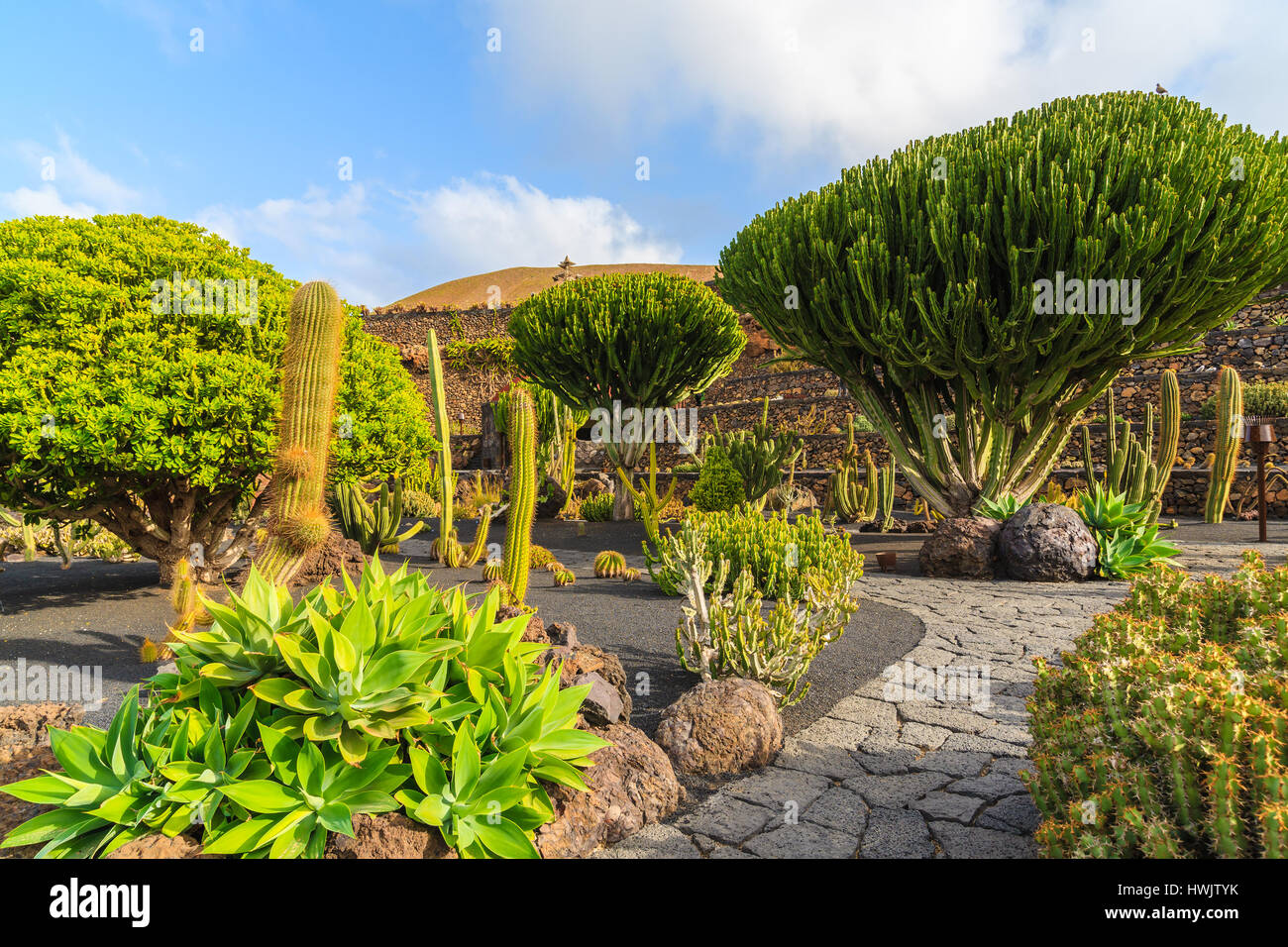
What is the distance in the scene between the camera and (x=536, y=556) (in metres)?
9.19

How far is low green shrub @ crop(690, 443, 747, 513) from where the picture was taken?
476 inches

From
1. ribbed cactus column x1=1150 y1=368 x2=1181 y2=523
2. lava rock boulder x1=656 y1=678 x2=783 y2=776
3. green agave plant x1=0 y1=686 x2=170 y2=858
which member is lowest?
lava rock boulder x1=656 y1=678 x2=783 y2=776

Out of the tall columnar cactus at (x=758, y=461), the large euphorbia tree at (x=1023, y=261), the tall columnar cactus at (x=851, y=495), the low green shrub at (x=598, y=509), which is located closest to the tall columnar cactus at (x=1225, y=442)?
the large euphorbia tree at (x=1023, y=261)

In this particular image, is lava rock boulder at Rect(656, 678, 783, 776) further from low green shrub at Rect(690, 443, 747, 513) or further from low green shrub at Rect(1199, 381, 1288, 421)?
low green shrub at Rect(1199, 381, 1288, 421)

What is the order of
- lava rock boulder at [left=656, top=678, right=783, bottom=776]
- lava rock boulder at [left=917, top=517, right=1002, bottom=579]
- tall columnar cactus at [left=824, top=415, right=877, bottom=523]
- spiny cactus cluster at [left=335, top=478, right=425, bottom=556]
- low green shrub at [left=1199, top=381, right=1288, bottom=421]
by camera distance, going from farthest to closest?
low green shrub at [left=1199, top=381, right=1288, bottom=421] < tall columnar cactus at [left=824, top=415, right=877, bottom=523] < spiny cactus cluster at [left=335, top=478, right=425, bottom=556] < lava rock boulder at [left=917, top=517, right=1002, bottom=579] < lava rock boulder at [left=656, top=678, right=783, bottom=776]

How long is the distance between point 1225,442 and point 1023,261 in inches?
294

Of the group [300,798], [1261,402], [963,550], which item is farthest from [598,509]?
[1261,402]

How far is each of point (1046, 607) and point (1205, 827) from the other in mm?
5263

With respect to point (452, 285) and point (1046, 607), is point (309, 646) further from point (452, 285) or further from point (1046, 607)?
point (452, 285)

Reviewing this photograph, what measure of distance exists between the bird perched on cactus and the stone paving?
409 cm

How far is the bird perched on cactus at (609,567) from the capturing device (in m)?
8.55

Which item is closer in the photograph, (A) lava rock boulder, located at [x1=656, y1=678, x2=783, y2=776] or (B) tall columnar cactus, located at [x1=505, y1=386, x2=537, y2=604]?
(A) lava rock boulder, located at [x1=656, y1=678, x2=783, y2=776]

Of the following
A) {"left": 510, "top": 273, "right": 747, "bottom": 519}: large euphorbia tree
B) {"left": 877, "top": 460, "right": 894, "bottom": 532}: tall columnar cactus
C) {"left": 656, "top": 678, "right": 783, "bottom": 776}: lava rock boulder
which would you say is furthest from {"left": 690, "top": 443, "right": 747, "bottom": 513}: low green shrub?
{"left": 656, "top": 678, "right": 783, "bottom": 776}: lava rock boulder
